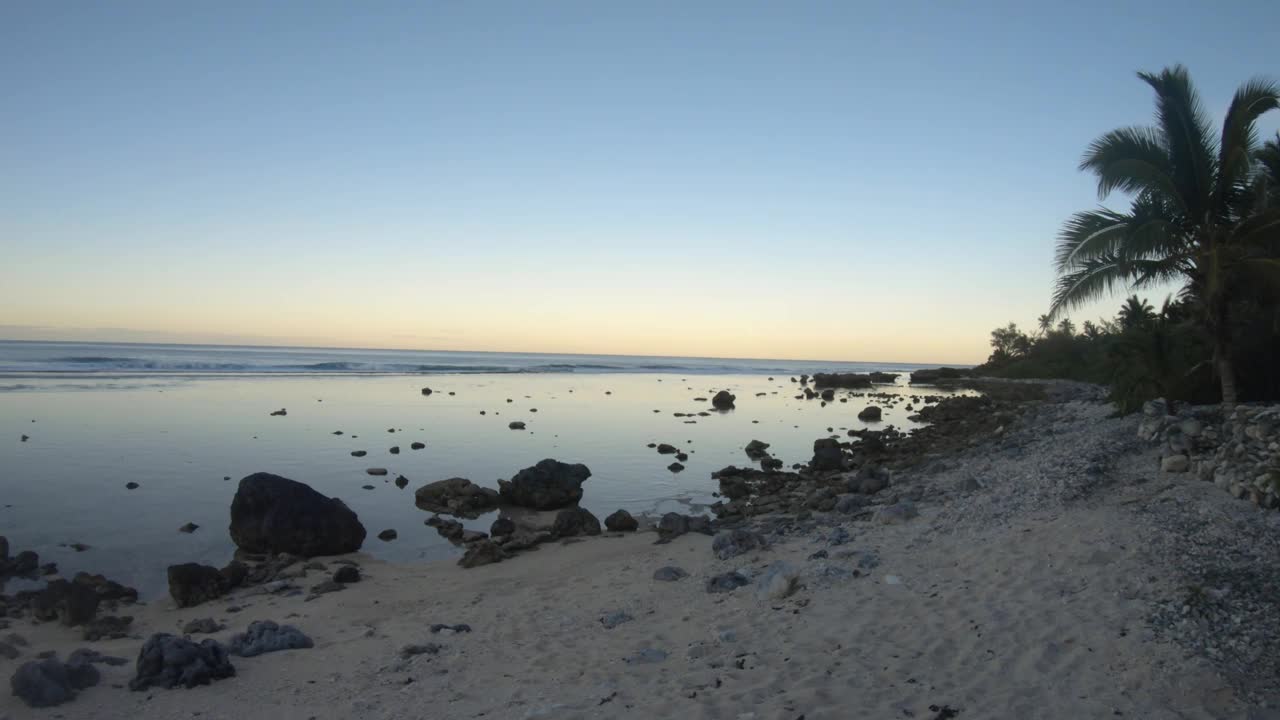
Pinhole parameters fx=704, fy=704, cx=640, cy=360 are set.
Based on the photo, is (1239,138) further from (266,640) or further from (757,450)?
(266,640)

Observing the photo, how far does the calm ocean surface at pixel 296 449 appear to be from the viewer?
39.7 feet

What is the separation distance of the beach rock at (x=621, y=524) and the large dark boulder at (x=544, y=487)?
2303mm

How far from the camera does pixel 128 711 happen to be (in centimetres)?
601

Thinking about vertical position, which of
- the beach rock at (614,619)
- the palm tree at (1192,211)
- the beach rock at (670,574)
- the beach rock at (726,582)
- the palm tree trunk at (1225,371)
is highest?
the palm tree at (1192,211)

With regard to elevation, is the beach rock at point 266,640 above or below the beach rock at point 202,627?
above

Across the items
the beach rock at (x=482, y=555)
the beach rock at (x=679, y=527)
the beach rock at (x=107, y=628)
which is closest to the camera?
the beach rock at (x=107, y=628)

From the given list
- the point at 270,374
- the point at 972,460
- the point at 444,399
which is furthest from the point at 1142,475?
the point at 270,374

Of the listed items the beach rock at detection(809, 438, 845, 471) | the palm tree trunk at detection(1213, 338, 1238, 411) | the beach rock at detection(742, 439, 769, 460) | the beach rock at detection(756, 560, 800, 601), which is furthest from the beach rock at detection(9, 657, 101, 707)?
the palm tree trunk at detection(1213, 338, 1238, 411)

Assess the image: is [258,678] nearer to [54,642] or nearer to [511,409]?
[54,642]

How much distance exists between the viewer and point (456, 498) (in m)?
14.7

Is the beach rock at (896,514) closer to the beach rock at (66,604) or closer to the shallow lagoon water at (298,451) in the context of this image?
the shallow lagoon water at (298,451)


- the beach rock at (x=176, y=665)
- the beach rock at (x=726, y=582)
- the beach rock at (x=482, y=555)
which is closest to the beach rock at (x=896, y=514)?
the beach rock at (x=726, y=582)

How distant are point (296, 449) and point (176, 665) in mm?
14629

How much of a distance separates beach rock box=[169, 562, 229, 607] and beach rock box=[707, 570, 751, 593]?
6531mm
